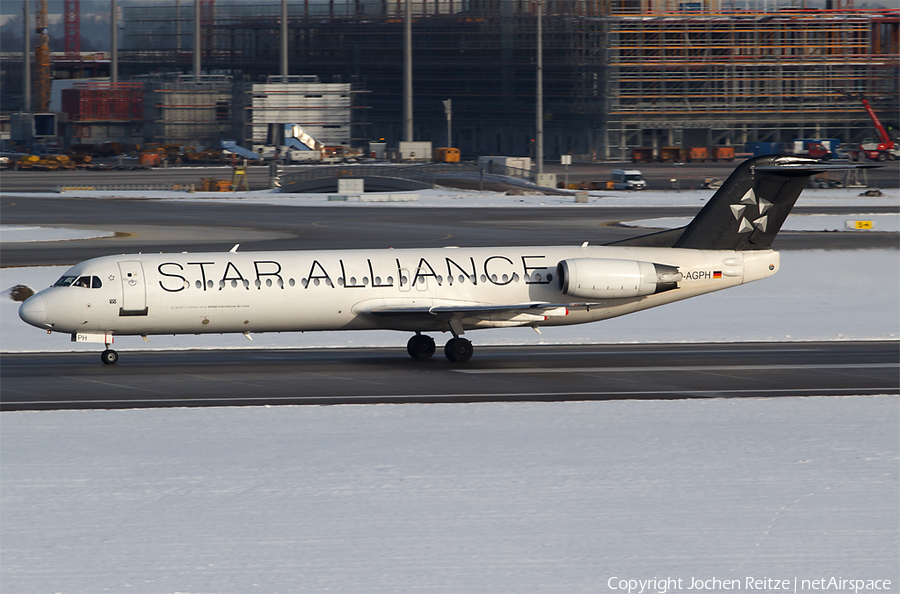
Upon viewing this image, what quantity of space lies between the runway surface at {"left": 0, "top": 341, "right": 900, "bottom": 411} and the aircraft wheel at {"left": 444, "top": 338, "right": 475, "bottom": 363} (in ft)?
0.79

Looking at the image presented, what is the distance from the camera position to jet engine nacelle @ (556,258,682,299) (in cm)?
3055

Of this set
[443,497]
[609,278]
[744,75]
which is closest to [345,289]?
[609,278]

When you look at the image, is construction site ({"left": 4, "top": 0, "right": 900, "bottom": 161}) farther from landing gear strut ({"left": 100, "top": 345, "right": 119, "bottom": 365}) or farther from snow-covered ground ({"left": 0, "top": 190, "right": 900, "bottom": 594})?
snow-covered ground ({"left": 0, "top": 190, "right": 900, "bottom": 594})

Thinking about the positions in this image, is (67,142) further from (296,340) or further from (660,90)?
(296,340)

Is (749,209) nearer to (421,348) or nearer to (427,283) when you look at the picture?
(427,283)

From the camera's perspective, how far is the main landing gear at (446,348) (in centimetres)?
3117

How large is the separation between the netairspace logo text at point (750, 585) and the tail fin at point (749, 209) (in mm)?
18409

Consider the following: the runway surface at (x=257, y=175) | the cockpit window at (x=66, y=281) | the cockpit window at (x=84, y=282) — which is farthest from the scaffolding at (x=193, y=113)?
the cockpit window at (x=84, y=282)

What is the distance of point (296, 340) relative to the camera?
3628 centimetres

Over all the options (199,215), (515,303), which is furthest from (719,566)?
(199,215)

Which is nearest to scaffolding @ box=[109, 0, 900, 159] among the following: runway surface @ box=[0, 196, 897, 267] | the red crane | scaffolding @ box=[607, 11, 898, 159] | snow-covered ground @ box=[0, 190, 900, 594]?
scaffolding @ box=[607, 11, 898, 159]

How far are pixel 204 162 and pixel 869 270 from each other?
390ft

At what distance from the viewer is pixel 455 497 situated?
59.3ft

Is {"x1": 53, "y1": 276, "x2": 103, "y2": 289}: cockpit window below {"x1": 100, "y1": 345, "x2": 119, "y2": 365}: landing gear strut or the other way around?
the other way around
